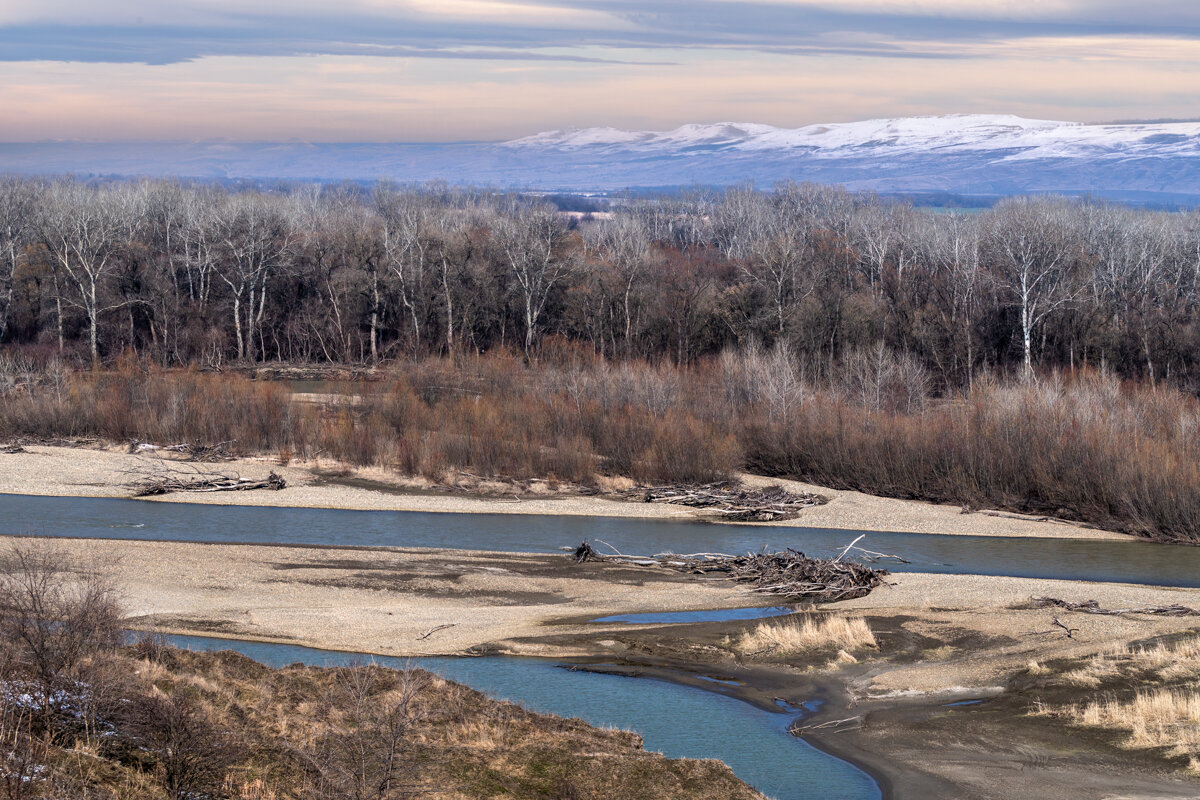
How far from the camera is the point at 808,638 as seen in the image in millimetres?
28656

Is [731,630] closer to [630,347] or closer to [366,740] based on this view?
[366,740]

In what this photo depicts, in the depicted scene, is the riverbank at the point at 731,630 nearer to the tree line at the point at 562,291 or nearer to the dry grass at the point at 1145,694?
the dry grass at the point at 1145,694

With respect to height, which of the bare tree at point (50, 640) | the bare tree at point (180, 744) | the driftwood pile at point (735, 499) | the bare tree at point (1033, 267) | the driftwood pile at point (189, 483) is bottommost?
the driftwood pile at point (735, 499)

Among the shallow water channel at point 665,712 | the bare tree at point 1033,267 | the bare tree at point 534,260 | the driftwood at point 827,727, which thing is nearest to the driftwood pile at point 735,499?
the shallow water channel at point 665,712

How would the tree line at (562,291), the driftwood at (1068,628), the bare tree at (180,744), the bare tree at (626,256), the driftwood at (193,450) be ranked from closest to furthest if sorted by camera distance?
the bare tree at (180,744), the driftwood at (1068,628), the driftwood at (193,450), the tree line at (562,291), the bare tree at (626,256)

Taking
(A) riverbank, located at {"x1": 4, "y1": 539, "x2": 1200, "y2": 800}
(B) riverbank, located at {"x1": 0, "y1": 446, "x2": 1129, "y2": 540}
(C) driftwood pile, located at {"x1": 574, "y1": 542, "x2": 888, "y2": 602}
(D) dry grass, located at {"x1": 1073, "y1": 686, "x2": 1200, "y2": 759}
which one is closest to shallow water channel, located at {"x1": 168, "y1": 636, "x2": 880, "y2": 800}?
(A) riverbank, located at {"x1": 4, "y1": 539, "x2": 1200, "y2": 800}

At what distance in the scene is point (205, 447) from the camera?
6084 centimetres

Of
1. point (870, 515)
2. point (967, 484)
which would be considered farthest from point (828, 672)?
point (967, 484)

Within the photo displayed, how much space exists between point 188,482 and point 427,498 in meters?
11.2

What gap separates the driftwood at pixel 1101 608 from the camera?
99.5 ft

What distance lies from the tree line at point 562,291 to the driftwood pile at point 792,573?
38528 mm

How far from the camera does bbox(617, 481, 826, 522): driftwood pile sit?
162 feet

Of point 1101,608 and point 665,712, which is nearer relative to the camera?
point 665,712

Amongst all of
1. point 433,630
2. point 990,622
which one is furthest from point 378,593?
point 990,622
